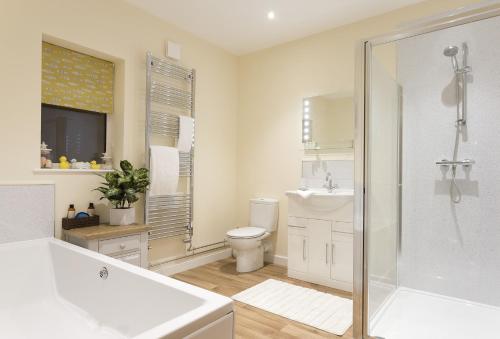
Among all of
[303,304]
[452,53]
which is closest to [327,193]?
[303,304]

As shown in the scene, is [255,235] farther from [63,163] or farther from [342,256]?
[63,163]

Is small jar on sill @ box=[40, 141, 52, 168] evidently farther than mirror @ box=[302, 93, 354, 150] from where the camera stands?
No

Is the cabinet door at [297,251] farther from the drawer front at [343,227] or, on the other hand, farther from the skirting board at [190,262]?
the skirting board at [190,262]

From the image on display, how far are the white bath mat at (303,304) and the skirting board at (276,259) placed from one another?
0.59 m

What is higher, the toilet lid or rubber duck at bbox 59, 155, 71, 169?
rubber duck at bbox 59, 155, 71, 169

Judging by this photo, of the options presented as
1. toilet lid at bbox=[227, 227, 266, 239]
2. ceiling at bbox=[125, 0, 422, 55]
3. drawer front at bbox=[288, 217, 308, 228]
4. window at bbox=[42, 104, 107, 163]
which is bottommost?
toilet lid at bbox=[227, 227, 266, 239]

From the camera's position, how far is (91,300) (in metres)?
1.85

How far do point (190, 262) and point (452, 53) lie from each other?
10.1ft

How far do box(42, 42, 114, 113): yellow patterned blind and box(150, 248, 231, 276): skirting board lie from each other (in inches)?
63.1

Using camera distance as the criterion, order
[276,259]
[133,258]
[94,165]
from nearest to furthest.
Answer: [133,258], [94,165], [276,259]

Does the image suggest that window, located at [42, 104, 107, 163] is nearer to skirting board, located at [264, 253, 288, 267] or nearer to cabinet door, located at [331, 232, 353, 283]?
skirting board, located at [264, 253, 288, 267]

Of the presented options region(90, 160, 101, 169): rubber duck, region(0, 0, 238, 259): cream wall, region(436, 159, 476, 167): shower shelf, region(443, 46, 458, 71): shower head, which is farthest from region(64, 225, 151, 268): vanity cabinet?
region(443, 46, 458, 71): shower head

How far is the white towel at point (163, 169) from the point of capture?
290cm

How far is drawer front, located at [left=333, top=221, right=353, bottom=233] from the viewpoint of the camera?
2.85 m
